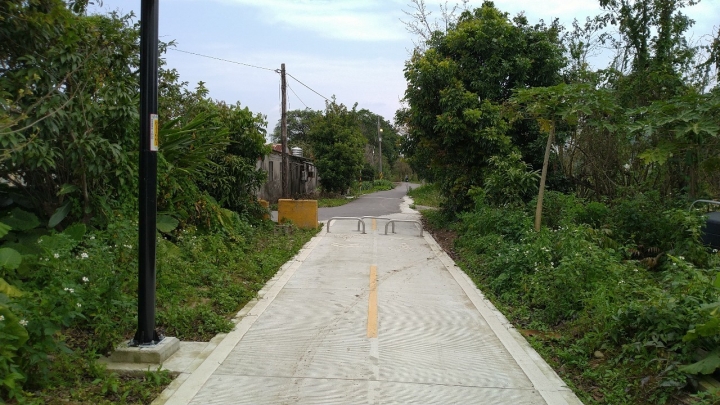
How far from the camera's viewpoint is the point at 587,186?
15133 mm

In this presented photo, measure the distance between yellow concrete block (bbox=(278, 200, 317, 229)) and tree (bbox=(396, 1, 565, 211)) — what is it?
4.45 meters

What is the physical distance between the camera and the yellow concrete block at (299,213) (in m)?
16.3

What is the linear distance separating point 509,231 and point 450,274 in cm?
196

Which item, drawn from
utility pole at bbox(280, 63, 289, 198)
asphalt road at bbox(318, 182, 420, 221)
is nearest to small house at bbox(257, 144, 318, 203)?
utility pole at bbox(280, 63, 289, 198)

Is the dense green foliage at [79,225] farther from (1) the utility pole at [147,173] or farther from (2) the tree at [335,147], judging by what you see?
(2) the tree at [335,147]

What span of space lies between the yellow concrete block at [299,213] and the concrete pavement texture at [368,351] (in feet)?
21.3

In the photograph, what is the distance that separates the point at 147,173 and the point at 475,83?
12.5 m

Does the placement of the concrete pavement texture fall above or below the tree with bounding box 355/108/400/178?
below

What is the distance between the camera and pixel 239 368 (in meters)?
5.27

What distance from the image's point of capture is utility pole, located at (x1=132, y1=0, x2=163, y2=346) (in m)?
5.23

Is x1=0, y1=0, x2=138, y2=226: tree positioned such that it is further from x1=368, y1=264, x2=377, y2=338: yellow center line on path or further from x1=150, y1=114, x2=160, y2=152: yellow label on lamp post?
x1=368, y1=264, x2=377, y2=338: yellow center line on path

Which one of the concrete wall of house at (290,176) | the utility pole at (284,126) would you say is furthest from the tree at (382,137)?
the utility pole at (284,126)

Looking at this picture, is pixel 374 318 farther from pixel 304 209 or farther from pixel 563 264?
pixel 304 209

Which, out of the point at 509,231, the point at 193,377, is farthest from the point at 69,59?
the point at 509,231
